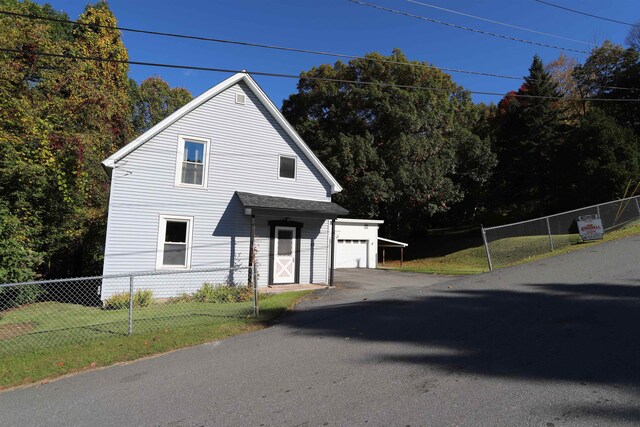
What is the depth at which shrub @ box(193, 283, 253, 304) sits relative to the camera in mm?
12930

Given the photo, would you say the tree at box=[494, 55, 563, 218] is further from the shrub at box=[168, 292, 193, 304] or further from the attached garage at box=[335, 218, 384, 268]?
the shrub at box=[168, 292, 193, 304]

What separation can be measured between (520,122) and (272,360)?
115ft

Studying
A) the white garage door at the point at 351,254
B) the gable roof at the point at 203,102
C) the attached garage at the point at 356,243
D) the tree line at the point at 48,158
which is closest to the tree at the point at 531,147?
the attached garage at the point at 356,243

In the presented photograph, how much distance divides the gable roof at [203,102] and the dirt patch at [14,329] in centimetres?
547

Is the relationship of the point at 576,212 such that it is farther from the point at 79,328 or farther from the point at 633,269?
the point at 79,328

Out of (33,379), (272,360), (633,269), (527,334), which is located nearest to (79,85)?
(33,379)

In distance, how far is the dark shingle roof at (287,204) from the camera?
565 inches

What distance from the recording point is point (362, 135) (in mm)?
31219

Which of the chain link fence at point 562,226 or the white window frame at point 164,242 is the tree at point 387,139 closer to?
the chain link fence at point 562,226

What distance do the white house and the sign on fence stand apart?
30.3ft

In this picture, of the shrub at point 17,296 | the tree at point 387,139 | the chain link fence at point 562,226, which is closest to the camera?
the shrub at point 17,296

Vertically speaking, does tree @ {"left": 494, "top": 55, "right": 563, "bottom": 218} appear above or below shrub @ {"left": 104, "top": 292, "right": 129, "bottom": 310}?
above

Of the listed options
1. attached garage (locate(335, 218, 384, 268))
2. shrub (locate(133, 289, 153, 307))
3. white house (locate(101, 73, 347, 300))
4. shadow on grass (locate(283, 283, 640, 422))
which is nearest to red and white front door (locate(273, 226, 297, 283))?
white house (locate(101, 73, 347, 300))

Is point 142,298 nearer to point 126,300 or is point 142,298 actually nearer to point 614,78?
point 126,300
